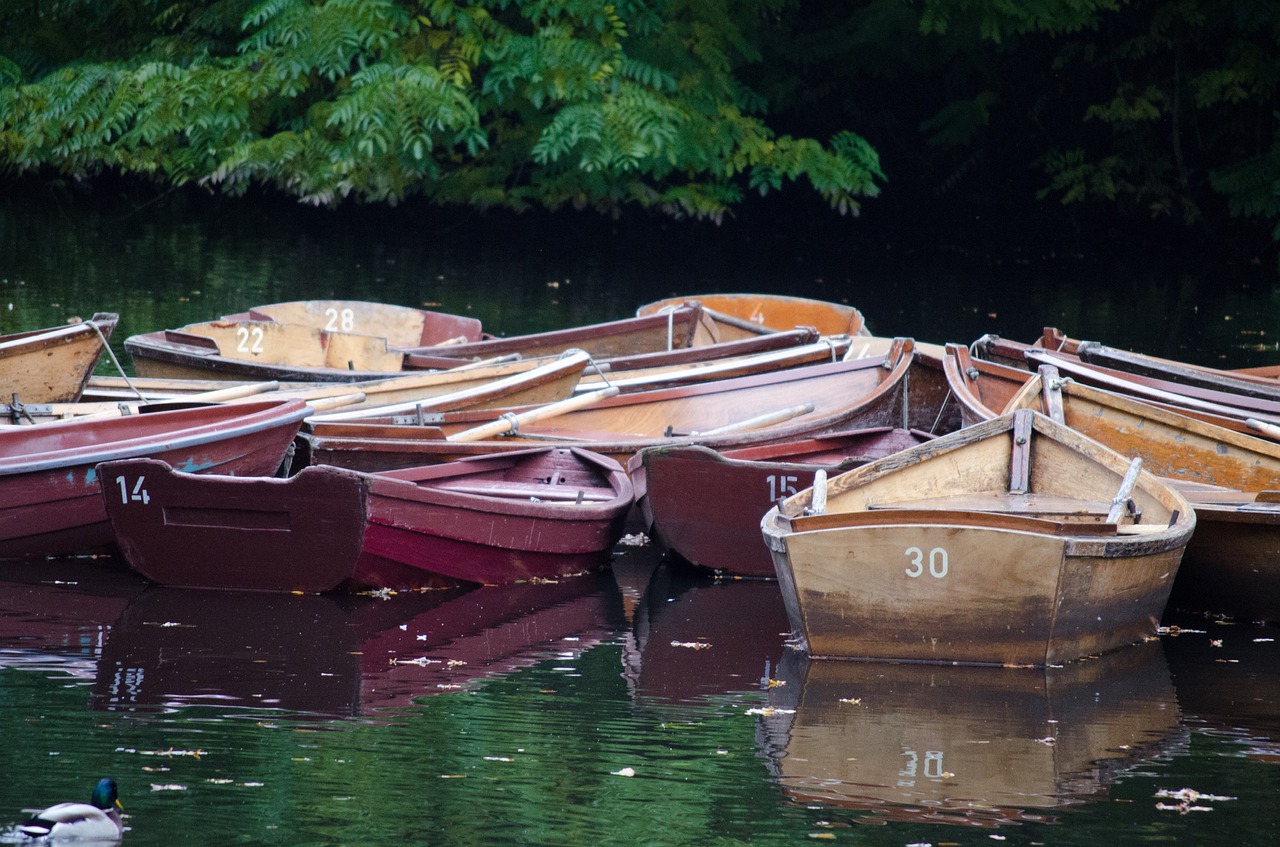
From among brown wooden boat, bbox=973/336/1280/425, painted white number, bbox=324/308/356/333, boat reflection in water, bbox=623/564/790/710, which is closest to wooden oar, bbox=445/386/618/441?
boat reflection in water, bbox=623/564/790/710

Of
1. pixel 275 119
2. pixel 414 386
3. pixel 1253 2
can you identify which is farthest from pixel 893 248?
pixel 414 386

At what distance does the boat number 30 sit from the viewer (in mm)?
7184

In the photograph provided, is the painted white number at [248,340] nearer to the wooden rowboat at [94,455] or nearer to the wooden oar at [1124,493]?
the wooden rowboat at [94,455]

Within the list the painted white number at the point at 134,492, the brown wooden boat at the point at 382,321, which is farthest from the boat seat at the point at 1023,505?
the brown wooden boat at the point at 382,321

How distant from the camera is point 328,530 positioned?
839cm

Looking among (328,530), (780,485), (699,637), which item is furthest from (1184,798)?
(328,530)

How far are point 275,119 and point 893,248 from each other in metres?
10.8

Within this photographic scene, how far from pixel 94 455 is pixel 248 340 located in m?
5.21

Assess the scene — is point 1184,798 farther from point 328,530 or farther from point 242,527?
point 242,527

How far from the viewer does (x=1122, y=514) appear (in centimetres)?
810

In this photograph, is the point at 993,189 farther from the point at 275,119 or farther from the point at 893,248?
the point at 275,119

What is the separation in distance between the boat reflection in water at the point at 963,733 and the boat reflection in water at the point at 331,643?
1.38 metres

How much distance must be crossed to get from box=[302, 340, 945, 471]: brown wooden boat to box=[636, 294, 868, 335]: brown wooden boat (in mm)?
3684

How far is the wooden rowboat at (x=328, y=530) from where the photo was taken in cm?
830
